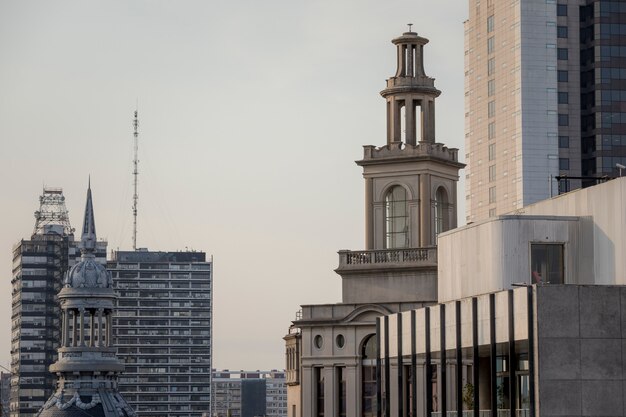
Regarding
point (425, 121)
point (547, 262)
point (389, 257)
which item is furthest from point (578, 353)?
point (425, 121)

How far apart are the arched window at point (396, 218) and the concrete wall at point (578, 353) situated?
45.2m

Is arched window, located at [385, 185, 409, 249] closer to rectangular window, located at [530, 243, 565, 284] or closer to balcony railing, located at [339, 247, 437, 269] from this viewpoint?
balcony railing, located at [339, 247, 437, 269]

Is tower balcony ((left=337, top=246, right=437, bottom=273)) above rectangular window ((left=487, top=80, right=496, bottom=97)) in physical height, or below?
below

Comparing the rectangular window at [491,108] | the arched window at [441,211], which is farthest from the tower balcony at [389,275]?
the rectangular window at [491,108]

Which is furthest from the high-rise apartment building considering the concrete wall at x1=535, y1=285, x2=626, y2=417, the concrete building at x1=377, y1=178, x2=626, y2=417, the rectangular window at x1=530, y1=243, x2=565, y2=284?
the concrete wall at x1=535, y1=285, x2=626, y2=417

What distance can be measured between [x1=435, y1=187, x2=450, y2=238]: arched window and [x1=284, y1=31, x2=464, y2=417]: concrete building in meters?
0.06

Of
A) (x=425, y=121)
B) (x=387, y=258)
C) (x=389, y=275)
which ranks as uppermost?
(x=425, y=121)

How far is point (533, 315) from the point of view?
207 feet

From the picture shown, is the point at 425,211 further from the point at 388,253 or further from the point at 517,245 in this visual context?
the point at 517,245

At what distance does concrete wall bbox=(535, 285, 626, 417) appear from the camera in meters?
62.9

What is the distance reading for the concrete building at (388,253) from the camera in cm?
10294

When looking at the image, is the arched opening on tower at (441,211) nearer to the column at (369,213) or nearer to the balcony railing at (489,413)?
the column at (369,213)

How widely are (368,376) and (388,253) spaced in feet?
26.6

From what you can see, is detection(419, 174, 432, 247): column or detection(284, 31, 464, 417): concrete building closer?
detection(284, 31, 464, 417): concrete building
